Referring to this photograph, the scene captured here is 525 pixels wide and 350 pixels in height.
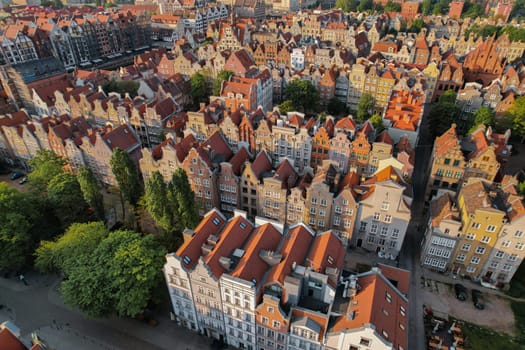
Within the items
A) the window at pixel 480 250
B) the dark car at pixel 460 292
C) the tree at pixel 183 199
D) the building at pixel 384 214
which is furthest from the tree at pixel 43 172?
the window at pixel 480 250

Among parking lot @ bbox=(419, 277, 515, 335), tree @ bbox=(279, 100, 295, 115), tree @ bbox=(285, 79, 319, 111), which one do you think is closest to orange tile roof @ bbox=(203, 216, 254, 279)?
parking lot @ bbox=(419, 277, 515, 335)

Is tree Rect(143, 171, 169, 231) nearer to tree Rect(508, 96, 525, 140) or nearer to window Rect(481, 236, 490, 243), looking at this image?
window Rect(481, 236, 490, 243)

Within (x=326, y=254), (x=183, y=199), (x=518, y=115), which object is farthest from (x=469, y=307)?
(x=518, y=115)

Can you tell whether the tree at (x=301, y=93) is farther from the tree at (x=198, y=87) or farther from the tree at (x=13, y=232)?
the tree at (x=13, y=232)

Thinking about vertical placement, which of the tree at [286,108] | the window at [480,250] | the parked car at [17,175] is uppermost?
the tree at [286,108]

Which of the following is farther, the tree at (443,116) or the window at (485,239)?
the tree at (443,116)

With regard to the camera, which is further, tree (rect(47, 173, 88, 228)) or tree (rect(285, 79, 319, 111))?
tree (rect(285, 79, 319, 111))

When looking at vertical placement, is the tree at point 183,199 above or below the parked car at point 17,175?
above

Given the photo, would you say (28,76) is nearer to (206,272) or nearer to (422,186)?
(206,272)
